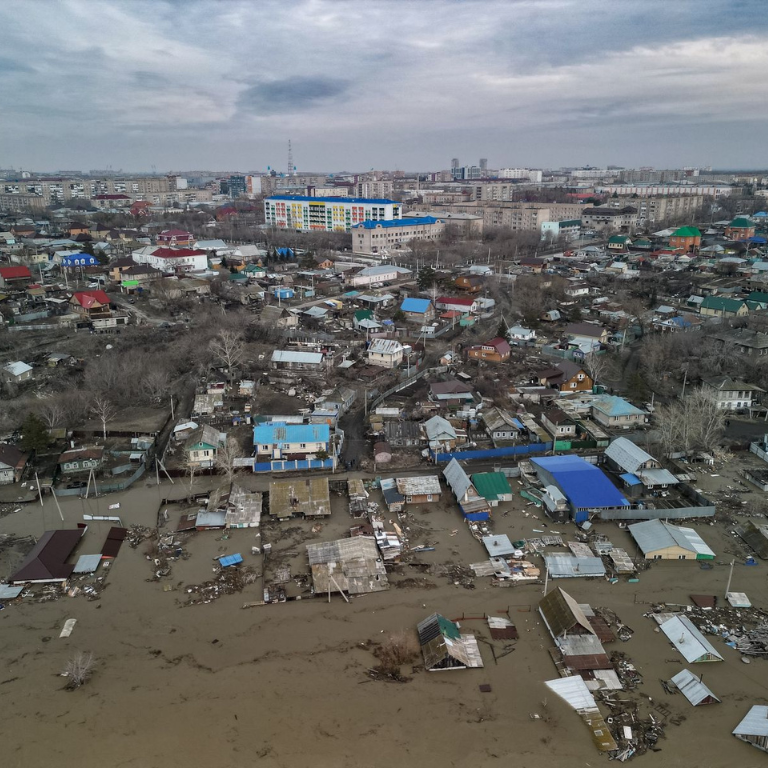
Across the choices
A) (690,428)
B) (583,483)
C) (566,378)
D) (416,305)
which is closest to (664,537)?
(583,483)

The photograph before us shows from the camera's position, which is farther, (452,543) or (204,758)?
(452,543)

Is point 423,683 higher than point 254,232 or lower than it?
lower

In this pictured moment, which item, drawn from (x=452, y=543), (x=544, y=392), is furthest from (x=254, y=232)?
(x=452, y=543)

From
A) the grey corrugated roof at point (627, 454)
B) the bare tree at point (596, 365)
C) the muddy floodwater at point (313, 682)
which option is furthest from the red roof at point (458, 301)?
the muddy floodwater at point (313, 682)

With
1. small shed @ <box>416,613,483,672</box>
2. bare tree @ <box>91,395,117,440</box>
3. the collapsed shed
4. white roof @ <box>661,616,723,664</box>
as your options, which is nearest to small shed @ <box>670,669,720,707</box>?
white roof @ <box>661,616,723,664</box>

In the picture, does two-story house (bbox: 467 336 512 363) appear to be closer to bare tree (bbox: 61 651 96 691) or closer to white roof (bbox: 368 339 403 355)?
white roof (bbox: 368 339 403 355)

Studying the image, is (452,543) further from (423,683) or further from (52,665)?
(52,665)
